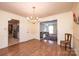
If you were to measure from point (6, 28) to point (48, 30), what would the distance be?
214cm

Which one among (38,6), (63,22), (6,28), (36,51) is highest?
(38,6)

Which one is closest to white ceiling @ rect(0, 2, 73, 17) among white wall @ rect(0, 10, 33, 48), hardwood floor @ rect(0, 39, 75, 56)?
white wall @ rect(0, 10, 33, 48)

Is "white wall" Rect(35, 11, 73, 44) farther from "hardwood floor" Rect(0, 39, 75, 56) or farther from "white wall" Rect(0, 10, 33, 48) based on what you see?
"hardwood floor" Rect(0, 39, 75, 56)

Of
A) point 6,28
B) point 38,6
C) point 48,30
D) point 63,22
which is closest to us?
point 38,6

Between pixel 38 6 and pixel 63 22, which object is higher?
pixel 38 6

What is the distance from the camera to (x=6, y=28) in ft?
15.3

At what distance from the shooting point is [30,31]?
5871 mm

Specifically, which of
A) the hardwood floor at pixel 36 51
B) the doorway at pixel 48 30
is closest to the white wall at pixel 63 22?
the doorway at pixel 48 30

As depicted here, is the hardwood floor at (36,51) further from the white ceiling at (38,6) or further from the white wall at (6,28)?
the white ceiling at (38,6)

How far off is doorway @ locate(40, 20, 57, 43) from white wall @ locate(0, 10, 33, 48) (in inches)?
37.8

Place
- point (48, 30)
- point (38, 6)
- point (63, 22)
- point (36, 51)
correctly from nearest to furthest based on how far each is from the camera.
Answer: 1. point (38, 6)
2. point (36, 51)
3. point (48, 30)
4. point (63, 22)

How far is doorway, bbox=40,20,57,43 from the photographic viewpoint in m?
4.52

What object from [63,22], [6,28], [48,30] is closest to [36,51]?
[48,30]

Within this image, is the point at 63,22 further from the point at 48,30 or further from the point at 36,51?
the point at 36,51
